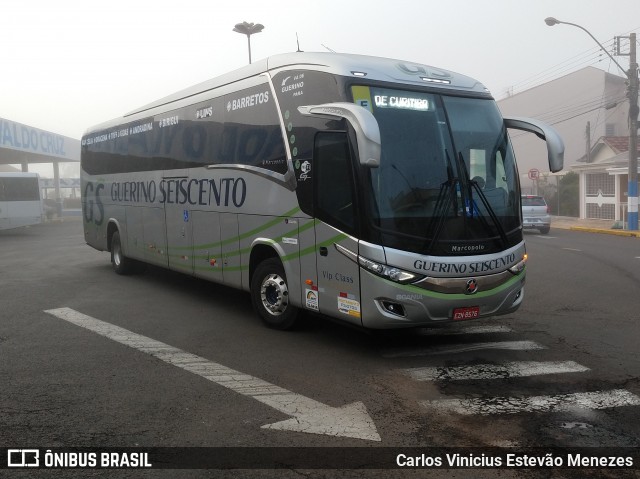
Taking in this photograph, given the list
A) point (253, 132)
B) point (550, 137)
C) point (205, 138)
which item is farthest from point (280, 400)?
point (205, 138)

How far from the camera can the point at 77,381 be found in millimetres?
5711

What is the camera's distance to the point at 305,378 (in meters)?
5.81

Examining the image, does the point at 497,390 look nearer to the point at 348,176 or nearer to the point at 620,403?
the point at 620,403

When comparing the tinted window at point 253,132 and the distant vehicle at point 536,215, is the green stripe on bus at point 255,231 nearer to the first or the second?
the tinted window at point 253,132

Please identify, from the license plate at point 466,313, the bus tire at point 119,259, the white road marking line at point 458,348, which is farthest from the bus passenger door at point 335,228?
the bus tire at point 119,259

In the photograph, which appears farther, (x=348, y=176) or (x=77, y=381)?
(x=348, y=176)

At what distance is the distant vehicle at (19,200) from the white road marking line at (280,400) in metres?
22.9

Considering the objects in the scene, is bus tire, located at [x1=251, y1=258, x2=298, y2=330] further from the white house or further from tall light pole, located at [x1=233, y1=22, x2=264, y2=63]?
the white house

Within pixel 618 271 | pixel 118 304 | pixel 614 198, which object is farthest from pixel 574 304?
pixel 614 198

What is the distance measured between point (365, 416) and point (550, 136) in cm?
419

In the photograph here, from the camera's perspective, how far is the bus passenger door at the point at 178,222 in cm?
980

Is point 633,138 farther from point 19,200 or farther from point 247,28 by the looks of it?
point 19,200

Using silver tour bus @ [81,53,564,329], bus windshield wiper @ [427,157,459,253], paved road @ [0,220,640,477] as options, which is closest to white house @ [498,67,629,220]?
paved road @ [0,220,640,477]

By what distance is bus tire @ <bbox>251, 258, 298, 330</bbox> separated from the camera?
7.54 metres
